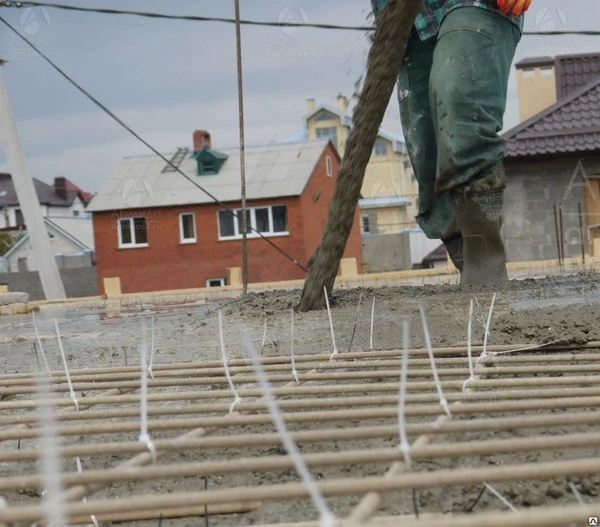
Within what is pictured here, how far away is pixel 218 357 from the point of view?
4535 millimetres

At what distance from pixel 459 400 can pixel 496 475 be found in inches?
40.1

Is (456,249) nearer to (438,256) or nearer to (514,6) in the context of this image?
(514,6)

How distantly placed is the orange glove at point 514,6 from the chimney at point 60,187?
60092 millimetres

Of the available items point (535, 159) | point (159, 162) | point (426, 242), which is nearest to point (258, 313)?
point (535, 159)

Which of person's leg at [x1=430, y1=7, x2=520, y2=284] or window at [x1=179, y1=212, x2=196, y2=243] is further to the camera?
window at [x1=179, y1=212, x2=196, y2=243]

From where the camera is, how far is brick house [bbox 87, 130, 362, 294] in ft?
110

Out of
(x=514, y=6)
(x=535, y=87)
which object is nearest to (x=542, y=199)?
(x=535, y=87)

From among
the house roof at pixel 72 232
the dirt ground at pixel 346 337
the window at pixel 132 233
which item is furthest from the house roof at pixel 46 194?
the dirt ground at pixel 346 337

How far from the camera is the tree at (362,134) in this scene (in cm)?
512

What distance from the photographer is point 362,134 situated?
5387 mm

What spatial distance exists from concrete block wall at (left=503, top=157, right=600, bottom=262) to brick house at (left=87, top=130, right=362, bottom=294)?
17595mm

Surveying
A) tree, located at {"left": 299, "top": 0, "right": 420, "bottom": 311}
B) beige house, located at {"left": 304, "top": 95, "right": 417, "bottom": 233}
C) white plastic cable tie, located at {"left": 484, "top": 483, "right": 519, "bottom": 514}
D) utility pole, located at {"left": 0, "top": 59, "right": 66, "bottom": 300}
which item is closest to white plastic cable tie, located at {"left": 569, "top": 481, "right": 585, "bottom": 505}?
white plastic cable tie, located at {"left": 484, "top": 483, "right": 519, "bottom": 514}

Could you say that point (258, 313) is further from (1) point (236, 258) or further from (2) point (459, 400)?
(1) point (236, 258)

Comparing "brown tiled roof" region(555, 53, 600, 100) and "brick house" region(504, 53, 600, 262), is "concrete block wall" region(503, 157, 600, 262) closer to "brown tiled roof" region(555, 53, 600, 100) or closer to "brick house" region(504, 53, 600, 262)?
"brick house" region(504, 53, 600, 262)
